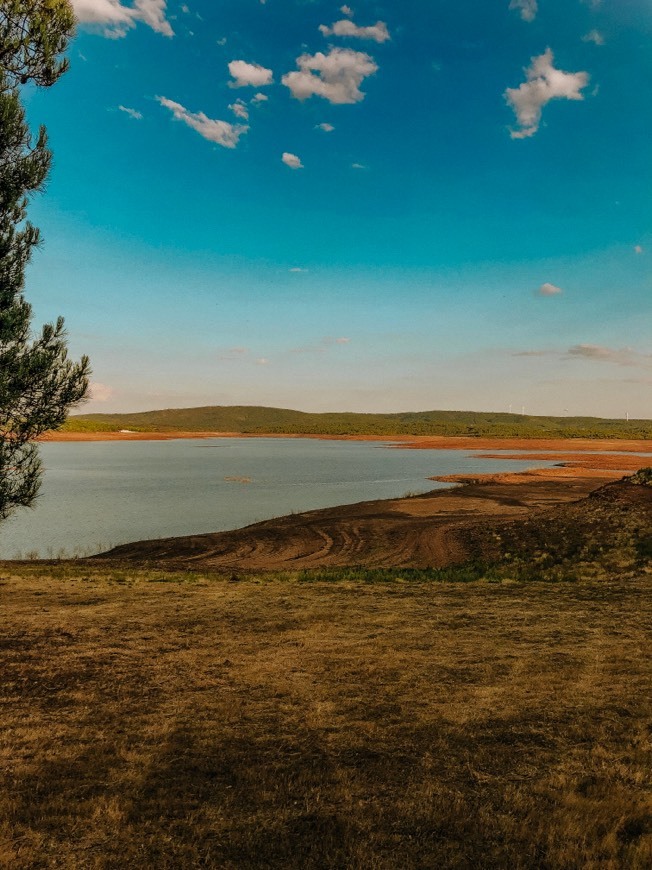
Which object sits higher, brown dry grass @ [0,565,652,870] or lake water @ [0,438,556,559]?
brown dry grass @ [0,565,652,870]

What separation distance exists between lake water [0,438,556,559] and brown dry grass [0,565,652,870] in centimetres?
2211

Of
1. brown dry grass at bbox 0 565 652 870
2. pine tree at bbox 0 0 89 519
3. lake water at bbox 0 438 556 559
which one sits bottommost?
lake water at bbox 0 438 556 559

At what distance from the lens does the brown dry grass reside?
4902mm

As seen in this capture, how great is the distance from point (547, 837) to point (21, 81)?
18.8m

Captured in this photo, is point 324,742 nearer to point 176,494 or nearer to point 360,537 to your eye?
point 360,537

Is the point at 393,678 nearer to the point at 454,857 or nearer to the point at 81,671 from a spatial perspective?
the point at 454,857

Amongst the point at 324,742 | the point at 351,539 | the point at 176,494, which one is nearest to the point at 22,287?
the point at 324,742

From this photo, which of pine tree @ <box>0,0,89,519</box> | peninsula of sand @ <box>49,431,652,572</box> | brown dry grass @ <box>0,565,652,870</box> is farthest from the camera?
peninsula of sand @ <box>49,431,652,572</box>

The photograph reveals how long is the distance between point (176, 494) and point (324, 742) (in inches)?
1965

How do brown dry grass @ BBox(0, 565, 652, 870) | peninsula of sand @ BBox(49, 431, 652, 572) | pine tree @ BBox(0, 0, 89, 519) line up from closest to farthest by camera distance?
brown dry grass @ BBox(0, 565, 652, 870), pine tree @ BBox(0, 0, 89, 519), peninsula of sand @ BBox(49, 431, 652, 572)

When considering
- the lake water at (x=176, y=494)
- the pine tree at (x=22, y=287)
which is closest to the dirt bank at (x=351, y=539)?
the lake water at (x=176, y=494)

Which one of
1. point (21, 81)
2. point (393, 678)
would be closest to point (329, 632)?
point (393, 678)

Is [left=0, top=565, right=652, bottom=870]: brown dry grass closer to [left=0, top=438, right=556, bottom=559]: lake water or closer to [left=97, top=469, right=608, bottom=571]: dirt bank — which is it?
[left=97, top=469, right=608, bottom=571]: dirt bank

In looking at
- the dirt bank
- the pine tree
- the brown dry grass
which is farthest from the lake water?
the brown dry grass
